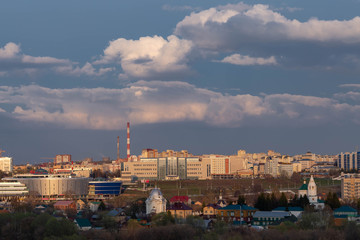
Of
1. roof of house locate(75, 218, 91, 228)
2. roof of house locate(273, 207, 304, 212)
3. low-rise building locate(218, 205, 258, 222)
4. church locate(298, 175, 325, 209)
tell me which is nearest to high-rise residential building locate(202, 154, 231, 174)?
church locate(298, 175, 325, 209)

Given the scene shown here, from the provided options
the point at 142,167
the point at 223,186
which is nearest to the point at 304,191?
the point at 223,186

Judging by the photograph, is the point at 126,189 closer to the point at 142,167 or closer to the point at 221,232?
the point at 142,167

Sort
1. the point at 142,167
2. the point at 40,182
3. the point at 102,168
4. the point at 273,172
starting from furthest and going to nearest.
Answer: the point at 102,168 < the point at 273,172 < the point at 142,167 < the point at 40,182

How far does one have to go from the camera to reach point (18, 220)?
37.4 meters

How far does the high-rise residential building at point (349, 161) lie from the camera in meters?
A: 130

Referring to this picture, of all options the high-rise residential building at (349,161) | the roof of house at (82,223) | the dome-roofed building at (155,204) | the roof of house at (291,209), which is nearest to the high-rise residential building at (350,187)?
the roof of house at (291,209)

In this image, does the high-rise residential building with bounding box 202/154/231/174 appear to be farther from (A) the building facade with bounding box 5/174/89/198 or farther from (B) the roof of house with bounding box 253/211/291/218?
(B) the roof of house with bounding box 253/211/291/218

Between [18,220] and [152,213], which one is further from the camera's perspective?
[152,213]

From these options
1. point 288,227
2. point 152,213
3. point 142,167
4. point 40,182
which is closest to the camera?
point 288,227

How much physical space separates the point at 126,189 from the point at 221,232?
56.0 meters

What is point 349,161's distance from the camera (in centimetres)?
13400

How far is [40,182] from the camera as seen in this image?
84.8 meters

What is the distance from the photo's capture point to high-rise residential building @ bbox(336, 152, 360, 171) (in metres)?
130

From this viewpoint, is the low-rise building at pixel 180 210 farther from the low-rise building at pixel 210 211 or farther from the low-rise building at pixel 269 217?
the low-rise building at pixel 269 217
